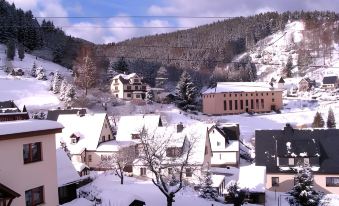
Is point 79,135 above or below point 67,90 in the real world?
below

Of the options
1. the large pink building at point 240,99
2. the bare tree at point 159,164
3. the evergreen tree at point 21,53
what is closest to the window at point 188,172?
the bare tree at point 159,164

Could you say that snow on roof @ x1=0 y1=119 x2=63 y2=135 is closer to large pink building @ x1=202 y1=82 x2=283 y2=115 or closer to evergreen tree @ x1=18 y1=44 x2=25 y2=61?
large pink building @ x1=202 y1=82 x2=283 y2=115

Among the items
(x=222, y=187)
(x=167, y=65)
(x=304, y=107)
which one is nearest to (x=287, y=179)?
(x=222, y=187)

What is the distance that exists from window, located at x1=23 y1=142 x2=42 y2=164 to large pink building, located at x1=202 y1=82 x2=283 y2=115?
77.6 metres

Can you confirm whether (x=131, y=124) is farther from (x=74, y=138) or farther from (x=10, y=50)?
(x=10, y=50)

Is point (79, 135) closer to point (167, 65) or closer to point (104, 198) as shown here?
point (104, 198)

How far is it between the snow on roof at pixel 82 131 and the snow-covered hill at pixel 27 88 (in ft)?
83.6

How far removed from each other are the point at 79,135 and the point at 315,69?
120087 millimetres

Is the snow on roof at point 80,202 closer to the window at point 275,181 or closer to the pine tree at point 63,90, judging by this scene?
the window at point 275,181

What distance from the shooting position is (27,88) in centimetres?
8138

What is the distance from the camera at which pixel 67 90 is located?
242 ft

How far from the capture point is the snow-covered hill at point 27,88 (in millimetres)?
74250

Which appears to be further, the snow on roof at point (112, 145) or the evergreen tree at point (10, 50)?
the evergreen tree at point (10, 50)

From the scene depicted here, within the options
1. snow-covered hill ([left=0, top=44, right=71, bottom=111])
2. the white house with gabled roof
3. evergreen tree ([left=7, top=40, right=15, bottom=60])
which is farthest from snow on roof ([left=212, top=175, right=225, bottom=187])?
evergreen tree ([left=7, top=40, right=15, bottom=60])
